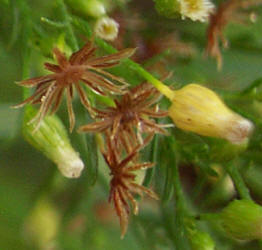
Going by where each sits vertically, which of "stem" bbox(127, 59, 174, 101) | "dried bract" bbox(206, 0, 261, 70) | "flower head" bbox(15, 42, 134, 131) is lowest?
"dried bract" bbox(206, 0, 261, 70)

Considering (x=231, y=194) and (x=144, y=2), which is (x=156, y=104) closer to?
(x=231, y=194)

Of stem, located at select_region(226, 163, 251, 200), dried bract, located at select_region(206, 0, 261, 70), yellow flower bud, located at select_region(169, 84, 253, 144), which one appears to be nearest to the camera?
yellow flower bud, located at select_region(169, 84, 253, 144)

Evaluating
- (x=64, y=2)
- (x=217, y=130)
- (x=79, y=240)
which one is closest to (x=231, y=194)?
(x=79, y=240)

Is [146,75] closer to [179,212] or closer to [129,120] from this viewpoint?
[129,120]

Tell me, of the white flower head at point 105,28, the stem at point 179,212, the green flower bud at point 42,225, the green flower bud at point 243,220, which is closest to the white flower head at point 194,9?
the white flower head at point 105,28

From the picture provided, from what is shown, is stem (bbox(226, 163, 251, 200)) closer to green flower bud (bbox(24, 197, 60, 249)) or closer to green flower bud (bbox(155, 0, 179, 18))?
green flower bud (bbox(155, 0, 179, 18))

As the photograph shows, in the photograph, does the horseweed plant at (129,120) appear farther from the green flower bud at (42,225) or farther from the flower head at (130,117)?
the green flower bud at (42,225)

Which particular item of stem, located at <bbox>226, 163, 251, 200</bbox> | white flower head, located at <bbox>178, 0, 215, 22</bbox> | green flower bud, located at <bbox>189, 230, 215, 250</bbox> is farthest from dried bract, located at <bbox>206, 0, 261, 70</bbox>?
green flower bud, located at <bbox>189, 230, 215, 250</bbox>
